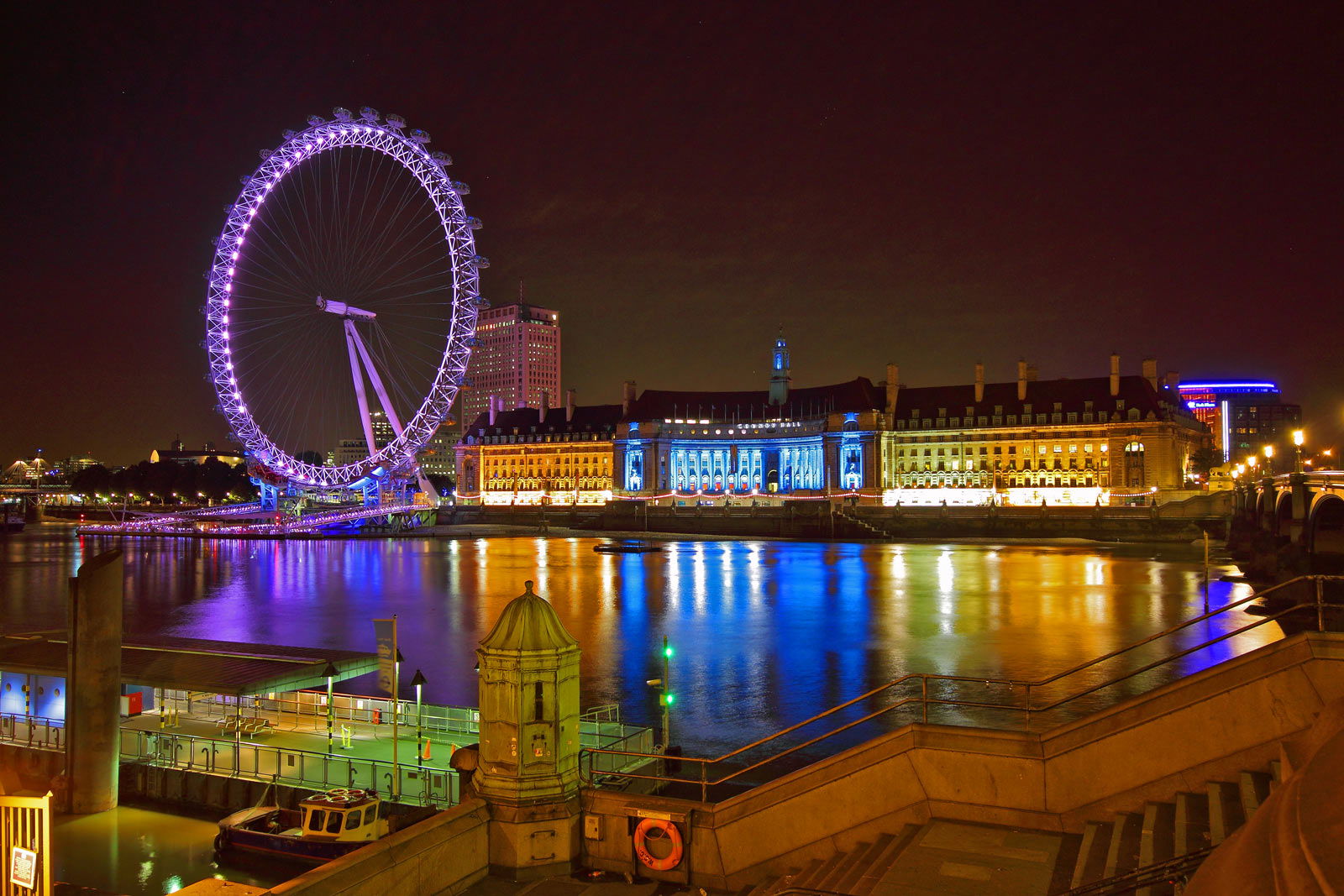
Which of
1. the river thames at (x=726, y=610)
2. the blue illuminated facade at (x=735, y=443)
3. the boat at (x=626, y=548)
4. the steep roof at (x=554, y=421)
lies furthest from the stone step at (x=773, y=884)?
the steep roof at (x=554, y=421)

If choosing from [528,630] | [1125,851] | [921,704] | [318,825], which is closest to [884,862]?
[1125,851]

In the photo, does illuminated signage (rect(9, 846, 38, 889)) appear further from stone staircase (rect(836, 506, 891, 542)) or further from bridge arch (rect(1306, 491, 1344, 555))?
stone staircase (rect(836, 506, 891, 542))

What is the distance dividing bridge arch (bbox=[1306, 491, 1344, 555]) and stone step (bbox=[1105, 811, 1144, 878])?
42754 millimetres

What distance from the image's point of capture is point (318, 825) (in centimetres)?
1493

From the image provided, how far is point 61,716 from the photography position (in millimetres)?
20328

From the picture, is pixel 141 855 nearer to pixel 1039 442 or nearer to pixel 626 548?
pixel 626 548

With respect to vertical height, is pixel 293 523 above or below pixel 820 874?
below

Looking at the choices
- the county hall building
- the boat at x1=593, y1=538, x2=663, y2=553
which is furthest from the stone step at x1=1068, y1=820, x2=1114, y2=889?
the county hall building

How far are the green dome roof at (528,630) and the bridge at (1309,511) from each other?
130ft

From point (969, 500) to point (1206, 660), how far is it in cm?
9743

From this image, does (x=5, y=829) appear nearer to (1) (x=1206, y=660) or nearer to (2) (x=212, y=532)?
(1) (x=1206, y=660)

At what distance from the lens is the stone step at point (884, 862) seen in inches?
360

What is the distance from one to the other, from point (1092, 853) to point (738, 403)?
145672 millimetres

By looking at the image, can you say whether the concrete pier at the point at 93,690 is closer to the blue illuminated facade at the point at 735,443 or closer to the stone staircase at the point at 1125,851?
the stone staircase at the point at 1125,851
